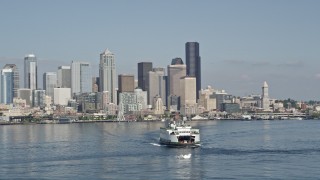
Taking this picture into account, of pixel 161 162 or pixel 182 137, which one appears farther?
pixel 182 137

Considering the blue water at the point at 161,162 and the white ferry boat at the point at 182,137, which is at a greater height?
the white ferry boat at the point at 182,137

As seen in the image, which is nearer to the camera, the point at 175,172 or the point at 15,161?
the point at 175,172

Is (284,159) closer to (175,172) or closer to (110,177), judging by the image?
(175,172)

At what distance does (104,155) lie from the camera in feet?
203

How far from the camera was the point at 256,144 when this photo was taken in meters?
74.9

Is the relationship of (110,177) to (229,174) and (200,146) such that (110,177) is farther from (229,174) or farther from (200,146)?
(200,146)

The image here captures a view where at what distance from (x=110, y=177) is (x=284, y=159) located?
690 inches

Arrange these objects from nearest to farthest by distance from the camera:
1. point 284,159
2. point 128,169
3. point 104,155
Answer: point 128,169 → point 284,159 → point 104,155

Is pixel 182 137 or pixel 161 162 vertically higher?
pixel 182 137

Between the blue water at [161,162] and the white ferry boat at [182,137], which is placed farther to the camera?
the white ferry boat at [182,137]

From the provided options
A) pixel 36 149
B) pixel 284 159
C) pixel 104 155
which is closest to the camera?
pixel 284 159

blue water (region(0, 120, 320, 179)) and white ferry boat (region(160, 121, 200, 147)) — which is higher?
white ferry boat (region(160, 121, 200, 147))

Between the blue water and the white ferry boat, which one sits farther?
the white ferry boat

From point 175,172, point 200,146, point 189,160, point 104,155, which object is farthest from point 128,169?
point 200,146
